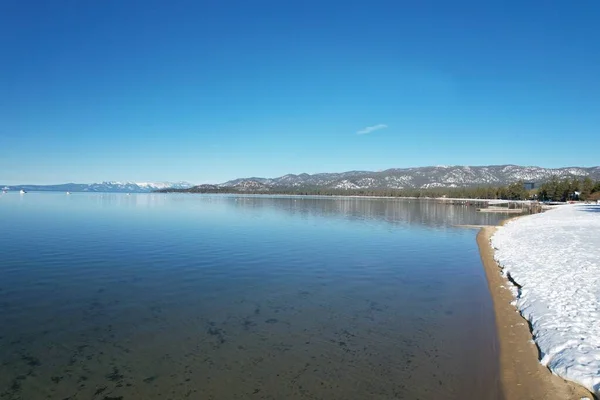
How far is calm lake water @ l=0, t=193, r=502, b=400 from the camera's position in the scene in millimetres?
9266

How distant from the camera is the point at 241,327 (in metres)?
13.0

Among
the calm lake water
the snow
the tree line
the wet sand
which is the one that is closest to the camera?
the wet sand

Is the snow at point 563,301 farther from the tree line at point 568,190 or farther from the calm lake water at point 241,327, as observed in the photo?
the tree line at point 568,190

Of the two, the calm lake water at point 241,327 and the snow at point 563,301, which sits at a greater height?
the snow at point 563,301

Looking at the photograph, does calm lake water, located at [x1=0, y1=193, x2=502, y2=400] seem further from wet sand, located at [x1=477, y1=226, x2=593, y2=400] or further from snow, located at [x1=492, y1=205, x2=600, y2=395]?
snow, located at [x1=492, y1=205, x2=600, y2=395]

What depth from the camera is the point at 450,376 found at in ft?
32.4

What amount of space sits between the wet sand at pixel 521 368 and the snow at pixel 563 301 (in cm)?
24

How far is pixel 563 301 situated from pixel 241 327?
37.9 feet

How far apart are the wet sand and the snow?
236mm

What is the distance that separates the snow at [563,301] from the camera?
938 cm

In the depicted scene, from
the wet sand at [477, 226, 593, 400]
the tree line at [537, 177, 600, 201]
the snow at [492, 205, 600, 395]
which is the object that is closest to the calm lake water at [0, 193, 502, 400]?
the wet sand at [477, 226, 593, 400]

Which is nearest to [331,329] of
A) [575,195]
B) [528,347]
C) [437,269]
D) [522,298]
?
[528,347]

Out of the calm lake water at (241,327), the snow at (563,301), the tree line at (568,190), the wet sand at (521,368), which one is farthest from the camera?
the tree line at (568,190)

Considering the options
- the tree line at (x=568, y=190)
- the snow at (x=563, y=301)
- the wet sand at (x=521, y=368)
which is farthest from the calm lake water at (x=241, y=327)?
the tree line at (x=568, y=190)
